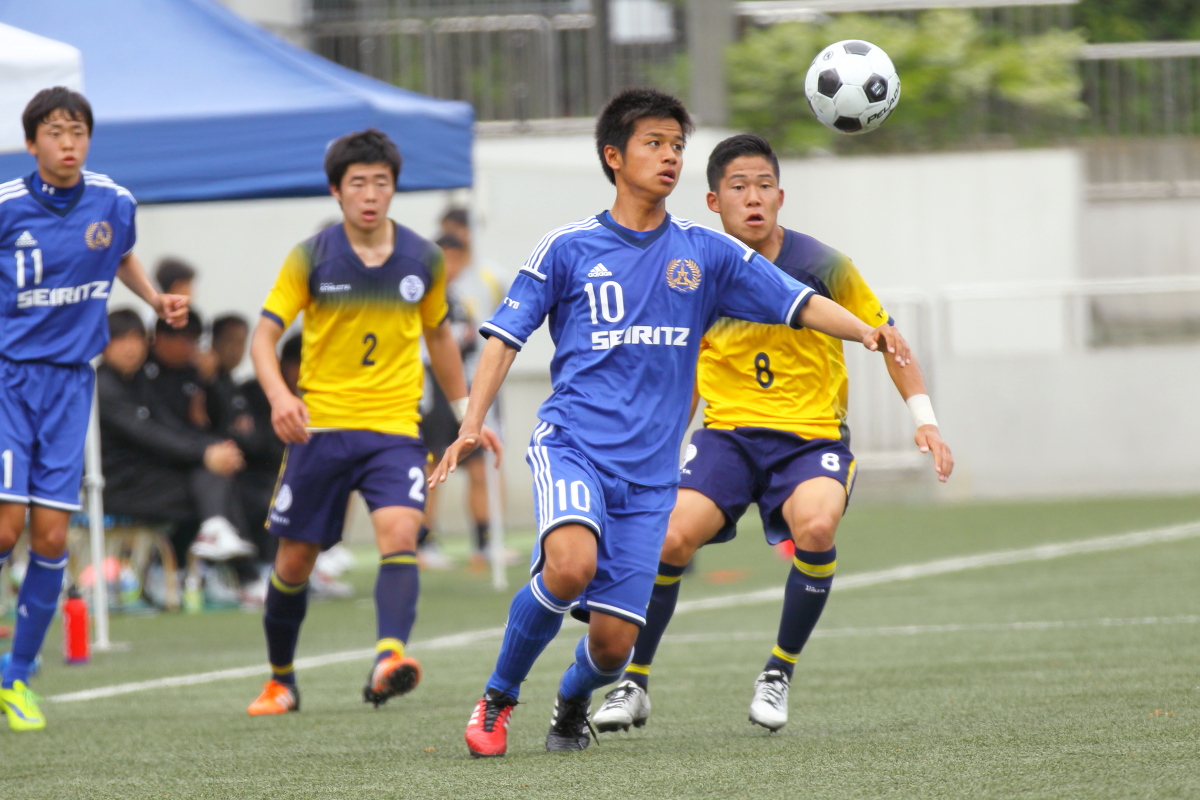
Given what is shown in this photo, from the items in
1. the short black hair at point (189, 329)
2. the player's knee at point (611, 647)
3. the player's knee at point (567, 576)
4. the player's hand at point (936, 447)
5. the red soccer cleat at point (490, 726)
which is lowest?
the red soccer cleat at point (490, 726)

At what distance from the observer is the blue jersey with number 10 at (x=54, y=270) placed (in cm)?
655

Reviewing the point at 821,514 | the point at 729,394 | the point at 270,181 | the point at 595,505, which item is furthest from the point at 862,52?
the point at 270,181

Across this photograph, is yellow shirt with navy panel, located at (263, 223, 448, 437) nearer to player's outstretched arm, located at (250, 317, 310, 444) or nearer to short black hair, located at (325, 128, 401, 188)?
player's outstretched arm, located at (250, 317, 310, 444)

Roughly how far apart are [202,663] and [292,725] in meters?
2.35

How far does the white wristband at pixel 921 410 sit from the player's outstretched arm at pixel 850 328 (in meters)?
0.12

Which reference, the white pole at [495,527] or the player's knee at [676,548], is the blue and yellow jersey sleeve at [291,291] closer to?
the player's knee at [676,548]

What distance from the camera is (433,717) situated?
249 inches

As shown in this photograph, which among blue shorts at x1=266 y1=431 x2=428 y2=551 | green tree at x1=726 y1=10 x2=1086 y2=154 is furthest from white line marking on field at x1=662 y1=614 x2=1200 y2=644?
green tree at x1=726 y1=10 x2=1086 y2=154

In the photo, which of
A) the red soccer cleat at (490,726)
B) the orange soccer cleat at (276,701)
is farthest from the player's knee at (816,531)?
the orange soccer cleat at (276,701)

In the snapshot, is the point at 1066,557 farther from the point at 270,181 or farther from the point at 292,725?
the point at 292,725

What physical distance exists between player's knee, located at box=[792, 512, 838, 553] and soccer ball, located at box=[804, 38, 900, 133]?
4.84 ft

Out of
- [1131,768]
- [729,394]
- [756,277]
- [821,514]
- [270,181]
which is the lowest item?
[1131,768]

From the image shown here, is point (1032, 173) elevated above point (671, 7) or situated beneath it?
situated beneath

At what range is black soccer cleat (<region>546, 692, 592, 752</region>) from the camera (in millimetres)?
5363
